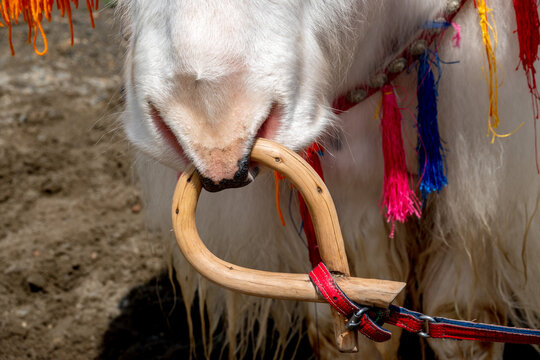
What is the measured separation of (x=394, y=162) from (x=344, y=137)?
0.38 feet

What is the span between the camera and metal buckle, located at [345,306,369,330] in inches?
32.5

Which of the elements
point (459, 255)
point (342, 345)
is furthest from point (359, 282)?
point (459, 255)

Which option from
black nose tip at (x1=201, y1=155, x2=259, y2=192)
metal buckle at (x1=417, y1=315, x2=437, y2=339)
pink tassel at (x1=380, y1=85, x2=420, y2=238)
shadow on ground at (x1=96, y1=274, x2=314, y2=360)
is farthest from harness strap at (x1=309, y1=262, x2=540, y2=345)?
shadow on ground at (x1=96, y1=274, x2=314, y2=360)

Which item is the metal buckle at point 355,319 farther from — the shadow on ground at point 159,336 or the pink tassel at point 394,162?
the shadow on ground at point 159,336

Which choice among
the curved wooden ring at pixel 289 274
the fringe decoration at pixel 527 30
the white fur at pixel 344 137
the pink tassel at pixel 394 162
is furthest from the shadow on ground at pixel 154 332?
the fringe decoration at pixel 527 30

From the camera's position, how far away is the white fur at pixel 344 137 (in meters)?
0.83

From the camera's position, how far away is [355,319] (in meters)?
0.83

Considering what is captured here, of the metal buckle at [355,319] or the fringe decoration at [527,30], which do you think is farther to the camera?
the fringe decoration at [527,30]

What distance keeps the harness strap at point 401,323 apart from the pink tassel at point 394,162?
0.29 m

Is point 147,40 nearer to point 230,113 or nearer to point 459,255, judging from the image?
point 230,113

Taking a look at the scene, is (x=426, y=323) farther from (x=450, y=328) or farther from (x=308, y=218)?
(x=308, y=218)

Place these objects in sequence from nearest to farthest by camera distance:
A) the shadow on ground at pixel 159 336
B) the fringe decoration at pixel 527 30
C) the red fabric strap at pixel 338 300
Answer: the red fabric strap at pixel 338 300 → the fringe decoration at pixel 527 30 → the shadow on ground at pixel 159 336

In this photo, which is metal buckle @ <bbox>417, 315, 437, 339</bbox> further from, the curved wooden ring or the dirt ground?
the dirt ground

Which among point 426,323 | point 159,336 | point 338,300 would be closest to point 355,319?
point 338,300
